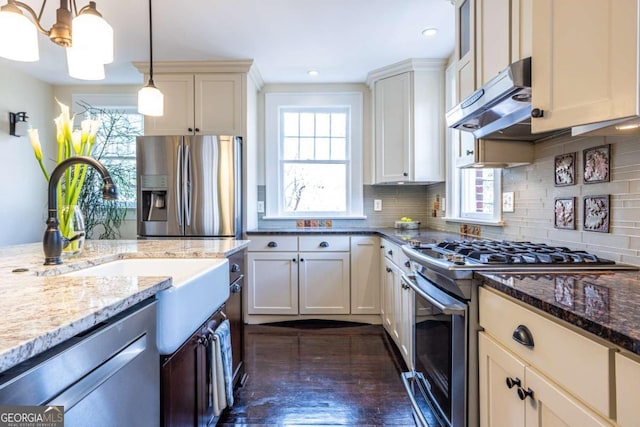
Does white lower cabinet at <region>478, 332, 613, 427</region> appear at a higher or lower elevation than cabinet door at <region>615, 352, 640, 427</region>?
lower

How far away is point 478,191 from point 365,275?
1.25 metres

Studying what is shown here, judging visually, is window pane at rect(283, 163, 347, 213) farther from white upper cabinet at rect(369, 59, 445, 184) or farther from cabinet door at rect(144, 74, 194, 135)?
cabinet door at rect(144, 74, 194, 135)

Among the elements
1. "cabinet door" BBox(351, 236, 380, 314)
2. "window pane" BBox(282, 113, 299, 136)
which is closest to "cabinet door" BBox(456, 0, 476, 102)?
"cabinet door" BBox(351, 236, 380, 314)

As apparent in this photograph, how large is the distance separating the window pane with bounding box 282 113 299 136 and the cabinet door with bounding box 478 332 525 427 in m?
3.02

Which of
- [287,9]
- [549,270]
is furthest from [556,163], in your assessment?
[287,9]

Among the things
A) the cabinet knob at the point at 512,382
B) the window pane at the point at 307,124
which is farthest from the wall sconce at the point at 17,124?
the cabinet knob at the point at 512,382

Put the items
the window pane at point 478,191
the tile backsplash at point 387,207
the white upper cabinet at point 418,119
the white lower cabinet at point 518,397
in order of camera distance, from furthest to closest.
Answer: the tile backsplash at point 387,207, the white upper cabinet at point 418,119, the window pane at point 478,191, the white lower cabinet at point 518,397

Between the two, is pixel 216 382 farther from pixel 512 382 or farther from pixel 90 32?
pixel 90 32

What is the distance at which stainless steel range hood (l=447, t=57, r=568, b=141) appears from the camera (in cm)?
123

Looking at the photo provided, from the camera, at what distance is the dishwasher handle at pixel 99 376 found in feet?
2.01

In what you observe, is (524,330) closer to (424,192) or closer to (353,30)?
(353,30)

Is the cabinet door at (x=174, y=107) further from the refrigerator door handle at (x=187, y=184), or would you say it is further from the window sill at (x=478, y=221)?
the window sill at (x=478, y=221)

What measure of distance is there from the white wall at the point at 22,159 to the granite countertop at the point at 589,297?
422 centimetres

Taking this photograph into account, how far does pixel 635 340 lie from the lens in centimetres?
60
